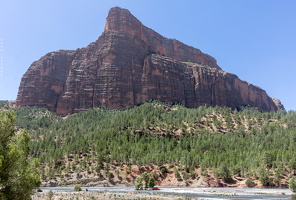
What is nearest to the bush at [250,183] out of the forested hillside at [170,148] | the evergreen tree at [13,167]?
the forested hillside at [170,148]

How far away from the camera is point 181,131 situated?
127438 mm

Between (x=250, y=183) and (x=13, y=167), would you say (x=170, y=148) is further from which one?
(x=13, y=167)

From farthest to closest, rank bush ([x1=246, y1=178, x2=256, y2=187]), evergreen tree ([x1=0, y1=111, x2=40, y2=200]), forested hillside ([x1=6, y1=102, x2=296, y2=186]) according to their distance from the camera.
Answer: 1. forested hillside ([x1=6, y1=102, x2=296, y2=186])
2. bush ([x1=246, y1=178, x2=256, y2=187])
3. evergreen tree ([x1=0, y1=111, x2=40, y2=200])

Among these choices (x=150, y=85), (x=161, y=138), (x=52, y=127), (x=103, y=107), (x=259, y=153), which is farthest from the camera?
(x=150, y=85)

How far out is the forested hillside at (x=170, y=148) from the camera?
278ft

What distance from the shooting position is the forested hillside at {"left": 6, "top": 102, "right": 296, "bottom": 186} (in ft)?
278

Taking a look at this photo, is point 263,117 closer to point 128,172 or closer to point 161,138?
point 161,138

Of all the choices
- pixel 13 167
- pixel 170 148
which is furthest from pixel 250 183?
pixel 13 167

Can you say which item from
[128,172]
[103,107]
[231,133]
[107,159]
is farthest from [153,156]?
[103,107]

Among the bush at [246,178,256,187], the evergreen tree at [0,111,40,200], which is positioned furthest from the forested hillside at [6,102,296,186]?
the evergreen tree at [0,111,40,200]

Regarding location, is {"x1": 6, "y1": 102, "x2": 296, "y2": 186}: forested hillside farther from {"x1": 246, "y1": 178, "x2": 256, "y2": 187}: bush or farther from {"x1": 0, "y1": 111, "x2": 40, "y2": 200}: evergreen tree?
{"x1": 0, "y1": 111, "x2": 40, "y2": 200}: evergreen tree

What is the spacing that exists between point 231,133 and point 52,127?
10213cm

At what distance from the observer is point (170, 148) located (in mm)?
109562

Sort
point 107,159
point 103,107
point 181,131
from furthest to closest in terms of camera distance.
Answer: point 103,107 → point 181,131 → point 107,159
